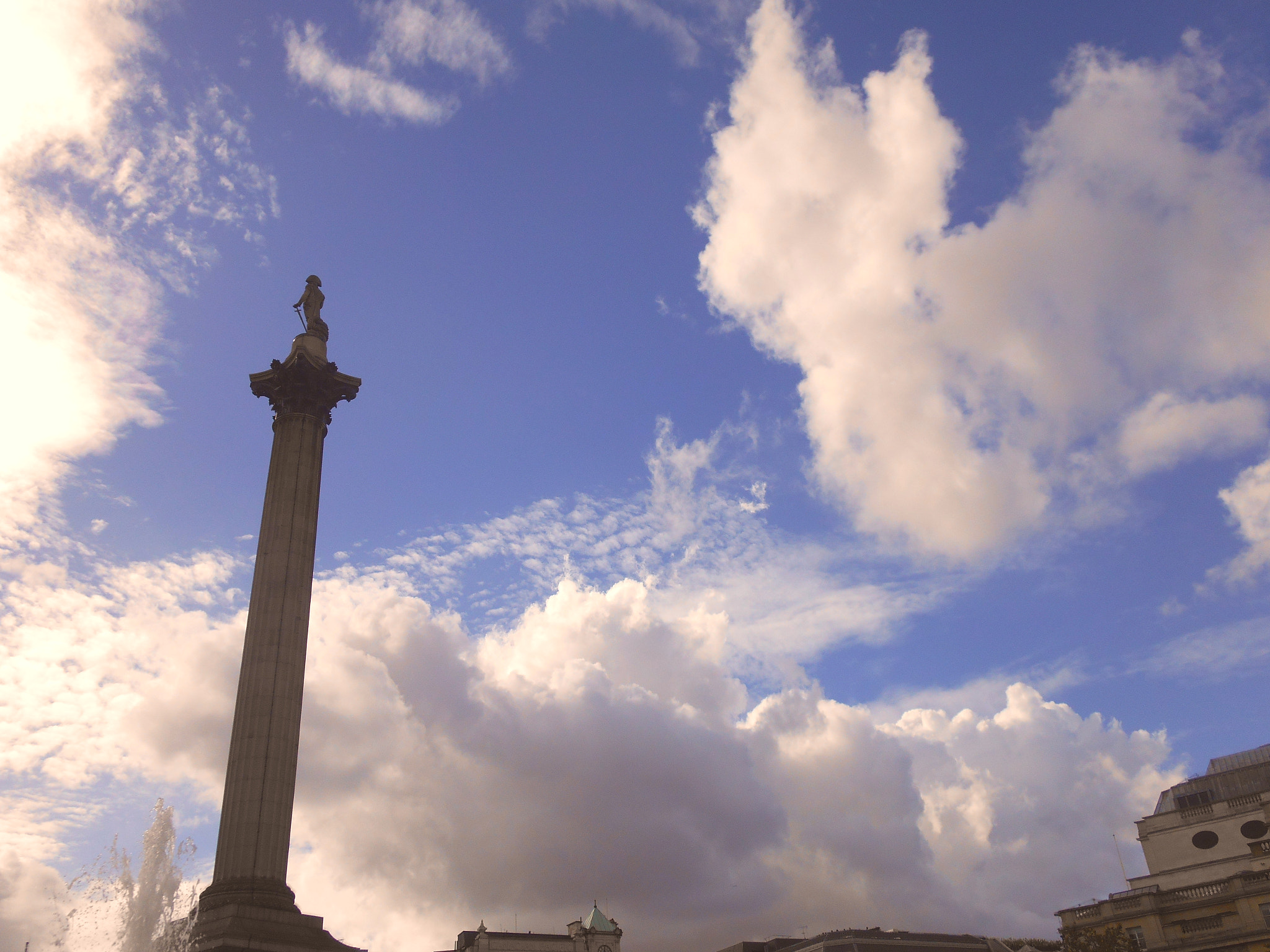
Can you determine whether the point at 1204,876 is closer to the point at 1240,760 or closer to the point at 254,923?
the point at 1240,760

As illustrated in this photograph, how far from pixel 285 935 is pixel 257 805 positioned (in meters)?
6.66

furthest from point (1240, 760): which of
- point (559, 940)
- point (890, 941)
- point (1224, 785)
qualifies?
point (559, 940)

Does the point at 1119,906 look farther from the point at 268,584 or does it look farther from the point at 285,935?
the point at 268,584

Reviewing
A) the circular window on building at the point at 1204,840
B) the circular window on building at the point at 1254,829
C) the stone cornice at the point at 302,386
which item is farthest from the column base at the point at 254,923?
the circular window on building at the point at 1254,829

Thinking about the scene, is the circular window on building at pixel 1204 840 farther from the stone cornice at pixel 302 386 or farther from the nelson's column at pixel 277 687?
the stone cornice at pixel 302 386

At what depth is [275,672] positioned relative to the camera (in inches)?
2030

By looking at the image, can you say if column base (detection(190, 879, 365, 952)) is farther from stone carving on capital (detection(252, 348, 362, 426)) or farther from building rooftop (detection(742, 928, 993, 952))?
building rooftop (detection(742, 928, 993, 952))

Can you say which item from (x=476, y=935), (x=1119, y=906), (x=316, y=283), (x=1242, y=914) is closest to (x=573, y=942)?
(x=476, y=935)

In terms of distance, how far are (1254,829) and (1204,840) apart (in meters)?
3.47

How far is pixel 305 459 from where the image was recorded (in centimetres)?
5772

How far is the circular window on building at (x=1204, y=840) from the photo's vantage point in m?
67.8

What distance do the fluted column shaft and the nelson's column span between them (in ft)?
0.16

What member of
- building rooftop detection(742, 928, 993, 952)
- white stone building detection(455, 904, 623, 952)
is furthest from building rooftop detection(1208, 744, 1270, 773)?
white stone building detection(455, 904, 623, 952)

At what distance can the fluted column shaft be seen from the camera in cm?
4769
